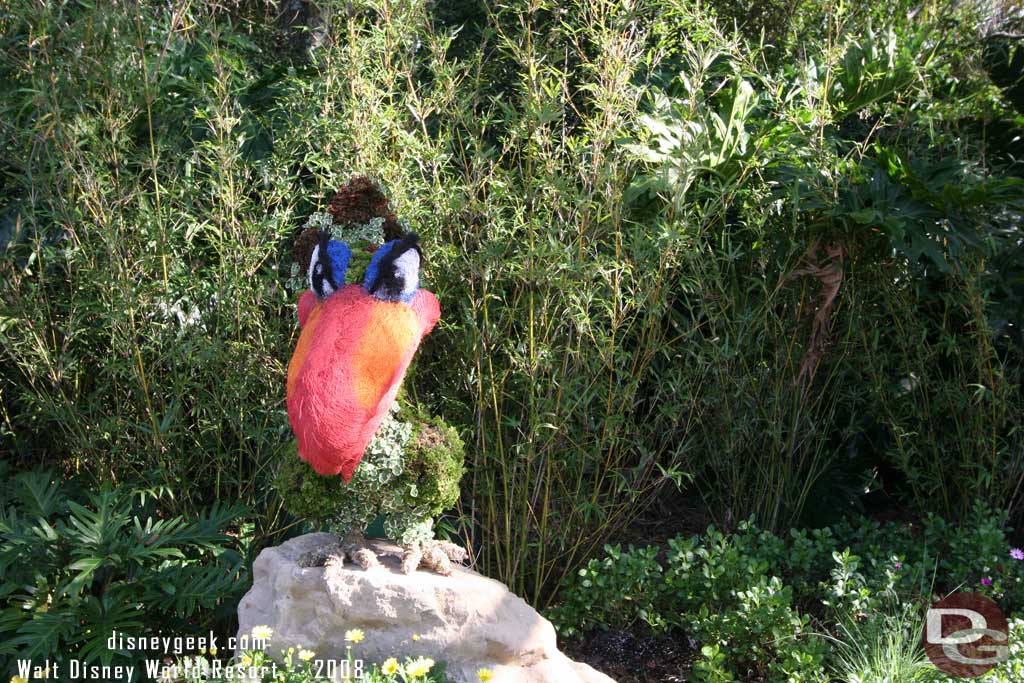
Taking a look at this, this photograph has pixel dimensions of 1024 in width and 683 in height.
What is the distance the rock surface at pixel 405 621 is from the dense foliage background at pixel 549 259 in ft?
1.92

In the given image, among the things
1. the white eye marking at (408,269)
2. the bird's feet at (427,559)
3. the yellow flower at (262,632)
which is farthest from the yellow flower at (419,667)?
the white eye marking at (408,269)

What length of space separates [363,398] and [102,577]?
1202 millimetres

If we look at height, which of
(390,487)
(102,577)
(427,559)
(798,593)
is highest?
(390,487)

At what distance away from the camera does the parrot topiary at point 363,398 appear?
2438 millimetres

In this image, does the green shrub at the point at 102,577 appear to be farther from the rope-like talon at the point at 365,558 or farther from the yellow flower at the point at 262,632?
the rope-like talon at the point at 365,558

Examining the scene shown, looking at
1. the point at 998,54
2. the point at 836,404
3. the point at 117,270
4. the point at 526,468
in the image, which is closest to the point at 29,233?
the point at 117,270

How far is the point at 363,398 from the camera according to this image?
244cm

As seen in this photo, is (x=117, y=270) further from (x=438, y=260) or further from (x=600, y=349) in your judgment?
(x=600, y=349)

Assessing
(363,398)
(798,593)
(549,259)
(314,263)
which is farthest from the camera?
(798,593)

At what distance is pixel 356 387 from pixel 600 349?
90 cm

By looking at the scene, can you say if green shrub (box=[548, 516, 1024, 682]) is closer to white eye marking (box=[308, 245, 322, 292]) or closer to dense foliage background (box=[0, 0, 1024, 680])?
dense foliage background (box=[0, 0, 1024, 680])

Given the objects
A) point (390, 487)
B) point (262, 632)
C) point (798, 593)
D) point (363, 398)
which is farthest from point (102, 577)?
point (798, 593)

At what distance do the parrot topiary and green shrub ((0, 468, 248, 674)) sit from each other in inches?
21.2

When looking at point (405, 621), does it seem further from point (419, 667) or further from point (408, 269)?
point (408, 269)
